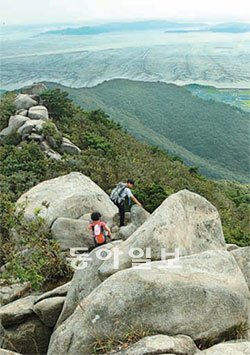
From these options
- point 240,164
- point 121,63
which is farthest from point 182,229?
point 240,164

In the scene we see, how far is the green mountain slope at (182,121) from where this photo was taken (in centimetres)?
4825

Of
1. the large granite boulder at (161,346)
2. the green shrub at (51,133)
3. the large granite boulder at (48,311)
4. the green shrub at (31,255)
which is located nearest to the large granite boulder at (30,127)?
the green shrub at (51,133)

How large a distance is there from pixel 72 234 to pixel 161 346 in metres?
5.58

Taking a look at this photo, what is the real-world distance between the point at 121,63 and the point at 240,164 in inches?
1023

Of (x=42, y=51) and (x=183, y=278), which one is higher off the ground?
(x=42, y=51)

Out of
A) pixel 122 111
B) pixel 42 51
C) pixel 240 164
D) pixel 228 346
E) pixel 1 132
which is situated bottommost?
pixel 240 164

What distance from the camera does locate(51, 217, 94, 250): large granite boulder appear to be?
388 inches

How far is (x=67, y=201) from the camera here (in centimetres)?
1149

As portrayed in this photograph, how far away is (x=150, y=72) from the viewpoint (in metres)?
25.9

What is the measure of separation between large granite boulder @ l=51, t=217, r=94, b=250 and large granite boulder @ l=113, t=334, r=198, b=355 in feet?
16.5

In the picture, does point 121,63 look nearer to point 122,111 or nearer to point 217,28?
point 217,28

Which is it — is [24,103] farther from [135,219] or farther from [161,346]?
[161,346]

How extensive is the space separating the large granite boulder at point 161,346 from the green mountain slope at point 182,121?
39.0m

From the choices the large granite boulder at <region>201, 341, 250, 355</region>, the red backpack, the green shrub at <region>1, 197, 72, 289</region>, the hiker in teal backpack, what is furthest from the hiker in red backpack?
the large granite boulder at <region>201, 341, 250, 355</region>
